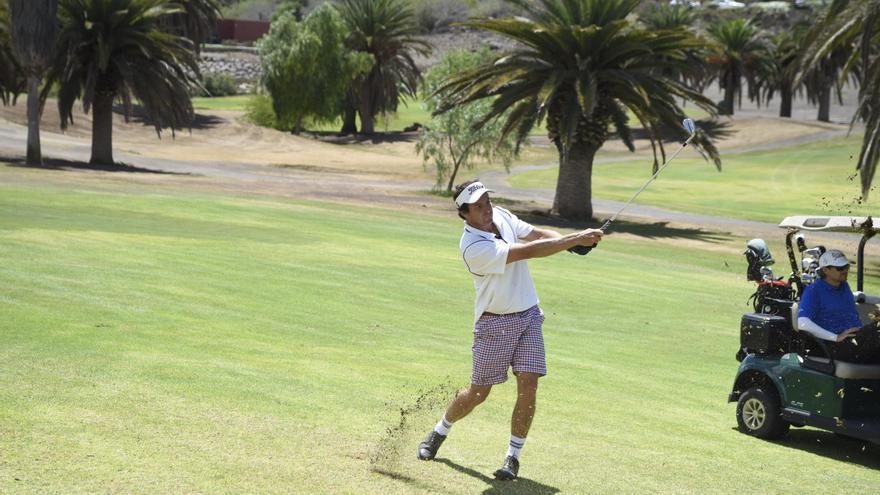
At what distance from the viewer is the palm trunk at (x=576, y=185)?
124 ft

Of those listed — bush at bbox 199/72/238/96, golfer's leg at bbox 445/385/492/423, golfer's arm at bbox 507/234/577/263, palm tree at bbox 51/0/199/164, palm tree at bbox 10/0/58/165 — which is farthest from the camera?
bush at bbox 199/72/238/96

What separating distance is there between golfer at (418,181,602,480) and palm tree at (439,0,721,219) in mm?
25709

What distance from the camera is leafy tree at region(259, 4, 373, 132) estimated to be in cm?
6988

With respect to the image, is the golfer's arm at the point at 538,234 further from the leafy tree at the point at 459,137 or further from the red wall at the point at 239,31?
the red wall at the point at 239,31

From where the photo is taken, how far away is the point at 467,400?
822cm

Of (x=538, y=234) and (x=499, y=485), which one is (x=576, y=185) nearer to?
(x=538, y=234)

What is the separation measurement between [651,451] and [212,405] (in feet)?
11.7

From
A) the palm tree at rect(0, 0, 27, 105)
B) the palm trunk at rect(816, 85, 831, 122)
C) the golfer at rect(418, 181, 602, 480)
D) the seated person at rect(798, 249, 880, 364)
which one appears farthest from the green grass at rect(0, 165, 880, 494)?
the palm trunk at rect(816, 85, 831, 122)

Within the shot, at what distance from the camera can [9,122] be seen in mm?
60812

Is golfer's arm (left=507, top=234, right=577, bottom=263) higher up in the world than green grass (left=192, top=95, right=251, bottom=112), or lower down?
lower down

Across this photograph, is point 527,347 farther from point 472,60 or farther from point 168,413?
point 472,60

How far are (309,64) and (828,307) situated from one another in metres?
62.1

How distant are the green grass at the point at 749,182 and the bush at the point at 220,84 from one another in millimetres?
43730

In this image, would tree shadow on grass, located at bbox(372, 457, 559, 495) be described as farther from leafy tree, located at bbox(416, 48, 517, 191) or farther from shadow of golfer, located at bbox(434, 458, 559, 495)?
leafy tree, located at bbox(416, 48, 517, 191)
